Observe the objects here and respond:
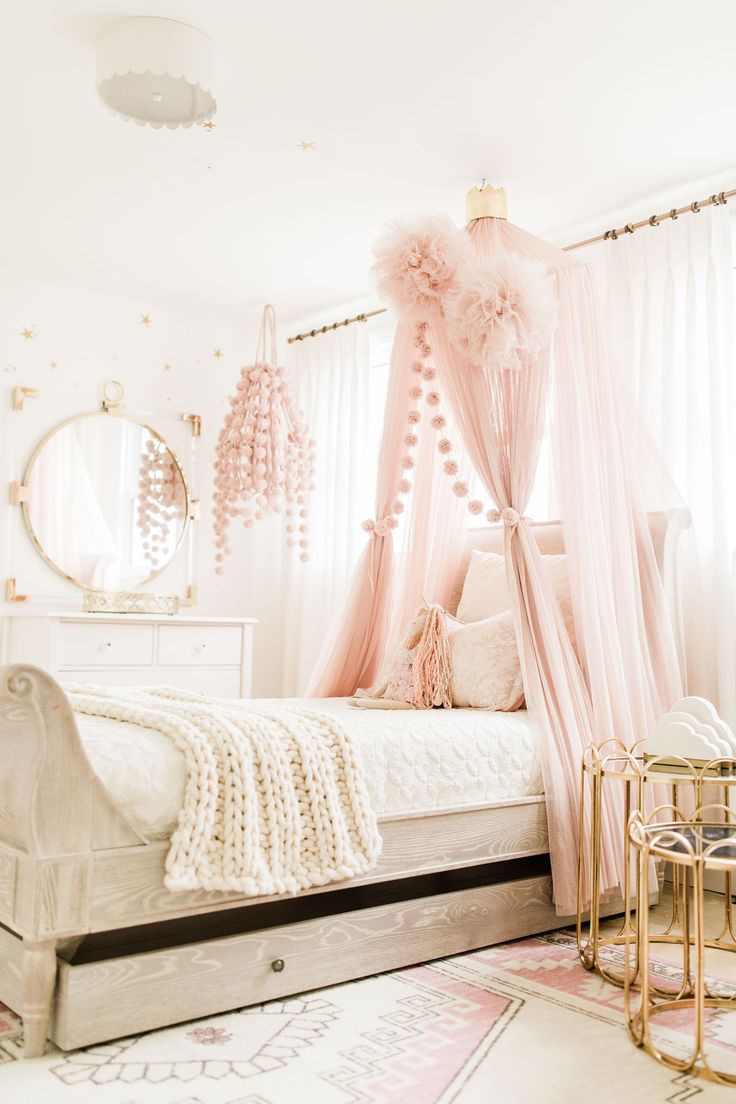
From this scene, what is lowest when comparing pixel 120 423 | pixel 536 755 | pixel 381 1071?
pixel 381 1071

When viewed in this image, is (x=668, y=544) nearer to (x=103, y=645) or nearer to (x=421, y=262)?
(x=421, y=262)

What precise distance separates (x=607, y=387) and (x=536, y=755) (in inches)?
50.7

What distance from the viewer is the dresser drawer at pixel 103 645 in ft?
14.0

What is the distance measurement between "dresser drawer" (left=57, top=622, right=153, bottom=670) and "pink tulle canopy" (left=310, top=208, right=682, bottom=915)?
5.39ft

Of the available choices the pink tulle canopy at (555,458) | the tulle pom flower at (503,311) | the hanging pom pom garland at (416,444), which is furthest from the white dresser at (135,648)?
the tulle pom flower at (503,311)

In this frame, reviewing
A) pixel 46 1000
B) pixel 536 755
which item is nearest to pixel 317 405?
pixel 536 755

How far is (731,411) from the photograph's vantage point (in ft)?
11.8

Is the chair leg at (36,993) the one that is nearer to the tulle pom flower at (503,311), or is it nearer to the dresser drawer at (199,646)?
the tulle pom flower at (503,311)

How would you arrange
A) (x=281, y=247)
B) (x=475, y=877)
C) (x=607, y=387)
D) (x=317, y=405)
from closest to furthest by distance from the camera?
(x=475, y=877), (x=607, y=387), (x=281, y=247), (x=317, y=405)

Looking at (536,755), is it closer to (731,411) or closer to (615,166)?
(731,411)

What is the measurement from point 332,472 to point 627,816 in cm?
326

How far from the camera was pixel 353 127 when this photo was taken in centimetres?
334

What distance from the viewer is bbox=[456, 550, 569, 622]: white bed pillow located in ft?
11.2

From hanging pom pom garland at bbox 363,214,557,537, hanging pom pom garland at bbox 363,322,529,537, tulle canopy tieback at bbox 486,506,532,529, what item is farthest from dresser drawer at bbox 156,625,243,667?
tulle canopy tieback at bbox 486,506,532,529
